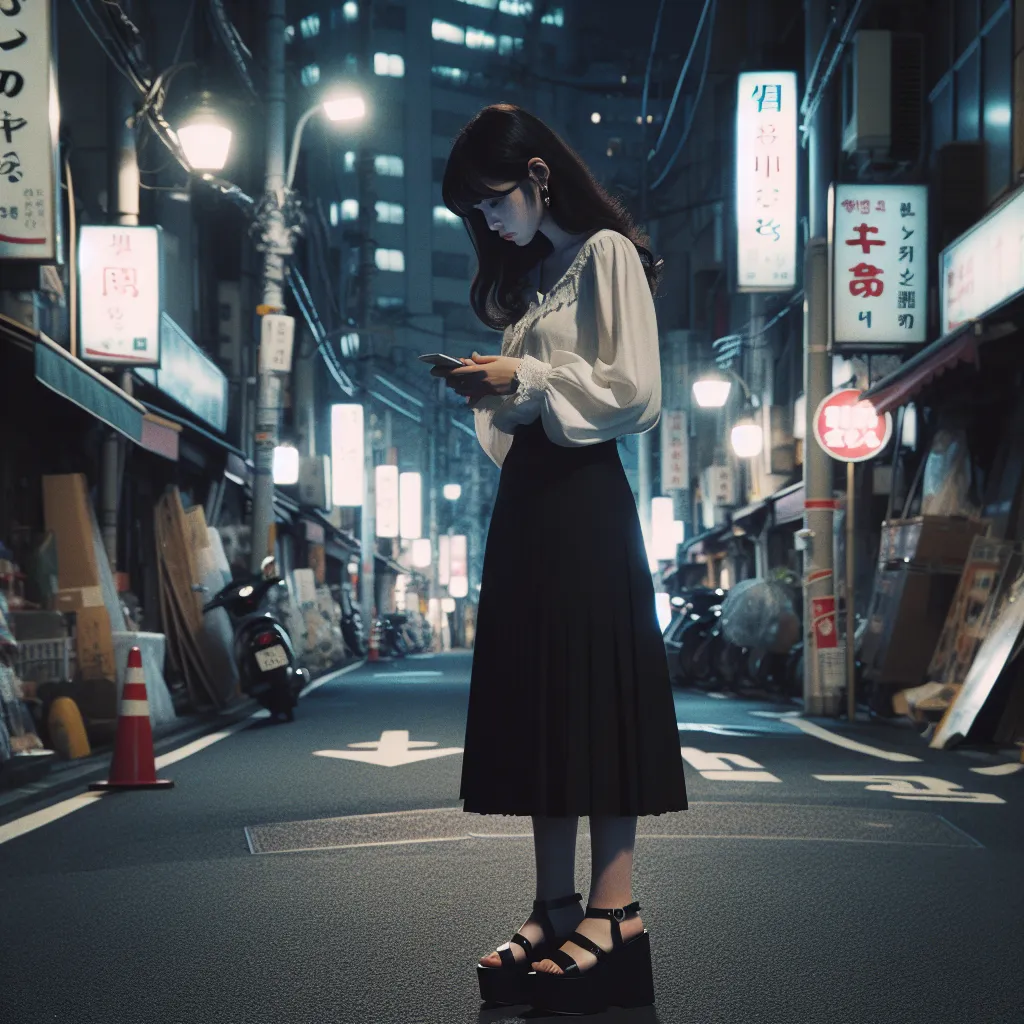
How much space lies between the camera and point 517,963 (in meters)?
3.43

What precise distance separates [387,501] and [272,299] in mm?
32232

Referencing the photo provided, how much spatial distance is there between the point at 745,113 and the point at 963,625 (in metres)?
9.89

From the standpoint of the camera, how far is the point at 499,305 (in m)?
3.90

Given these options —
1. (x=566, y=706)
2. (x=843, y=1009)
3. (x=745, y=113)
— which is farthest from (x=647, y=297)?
(x=745, y=113)

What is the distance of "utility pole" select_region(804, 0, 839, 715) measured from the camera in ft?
46.9

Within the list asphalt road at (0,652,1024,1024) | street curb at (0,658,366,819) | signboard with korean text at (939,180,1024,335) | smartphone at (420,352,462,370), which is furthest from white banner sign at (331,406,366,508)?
smartphone at (420,352,462,370)

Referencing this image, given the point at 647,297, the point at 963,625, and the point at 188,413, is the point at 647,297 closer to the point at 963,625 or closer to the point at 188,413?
the point at 963,625

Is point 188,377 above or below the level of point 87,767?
above

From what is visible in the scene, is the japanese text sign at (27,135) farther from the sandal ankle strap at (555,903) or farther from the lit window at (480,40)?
the lit window at (480,40)

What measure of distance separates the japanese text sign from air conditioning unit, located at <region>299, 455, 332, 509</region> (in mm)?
24724

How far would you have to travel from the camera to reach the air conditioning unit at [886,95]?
683 inches

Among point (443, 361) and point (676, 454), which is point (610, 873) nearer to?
point (443, 361)

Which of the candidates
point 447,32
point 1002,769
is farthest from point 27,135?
point 447,32

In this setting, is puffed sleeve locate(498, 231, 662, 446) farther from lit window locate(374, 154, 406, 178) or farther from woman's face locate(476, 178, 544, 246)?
lit window locate(374, 154, 406, 178)
